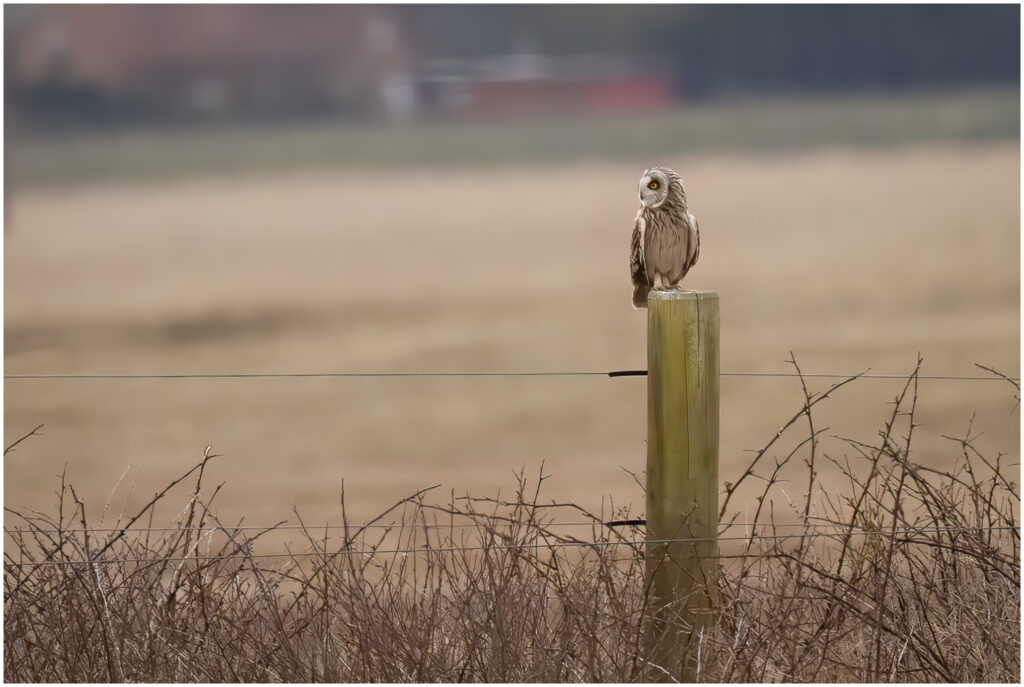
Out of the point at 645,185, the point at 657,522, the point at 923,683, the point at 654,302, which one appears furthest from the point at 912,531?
the point at 645,185

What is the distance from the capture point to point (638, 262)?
3.18 meters

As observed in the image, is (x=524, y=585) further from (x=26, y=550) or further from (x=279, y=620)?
(x=26, y=550)

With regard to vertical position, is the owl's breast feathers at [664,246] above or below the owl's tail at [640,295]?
above

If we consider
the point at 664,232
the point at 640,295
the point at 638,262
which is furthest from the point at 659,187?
the point at 640,295

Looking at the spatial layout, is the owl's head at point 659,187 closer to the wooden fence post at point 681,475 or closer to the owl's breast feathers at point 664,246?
the owl's breast feathers at point 664,246

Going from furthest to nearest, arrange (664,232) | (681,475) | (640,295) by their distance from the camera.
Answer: (640,295) < (664,232) < (681,475)

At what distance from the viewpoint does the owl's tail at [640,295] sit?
10.6 ft

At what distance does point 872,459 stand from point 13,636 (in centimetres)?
255

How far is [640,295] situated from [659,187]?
0.36m

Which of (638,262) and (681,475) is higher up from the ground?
(638,262)

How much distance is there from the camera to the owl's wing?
3164 millimetres

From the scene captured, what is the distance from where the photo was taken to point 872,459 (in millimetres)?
2889

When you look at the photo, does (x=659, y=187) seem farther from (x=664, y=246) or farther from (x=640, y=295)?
(x=640, y=295)

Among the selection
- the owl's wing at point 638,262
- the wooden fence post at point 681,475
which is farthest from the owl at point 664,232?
the wooden fence post at point 681,475
